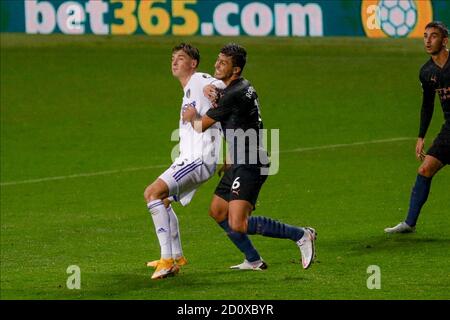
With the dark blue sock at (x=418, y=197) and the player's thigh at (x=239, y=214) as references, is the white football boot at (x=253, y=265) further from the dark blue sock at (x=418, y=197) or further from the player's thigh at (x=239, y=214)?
the dark blue sock at (x=418, y=197)

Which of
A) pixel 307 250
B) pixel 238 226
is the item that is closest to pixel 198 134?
pixel 238 226

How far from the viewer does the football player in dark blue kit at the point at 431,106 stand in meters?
14.2

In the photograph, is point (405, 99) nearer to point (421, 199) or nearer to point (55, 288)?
point (421, 199)

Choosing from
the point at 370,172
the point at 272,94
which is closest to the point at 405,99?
the point at 272,94

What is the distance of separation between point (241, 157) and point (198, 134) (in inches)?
24.0

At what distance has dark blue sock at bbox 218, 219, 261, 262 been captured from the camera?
40.5 ft

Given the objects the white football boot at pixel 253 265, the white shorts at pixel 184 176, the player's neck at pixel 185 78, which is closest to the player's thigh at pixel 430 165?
the white football boot at pixel 253 265

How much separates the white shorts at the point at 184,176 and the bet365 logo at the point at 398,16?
17.0 metres

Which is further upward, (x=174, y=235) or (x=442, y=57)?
(x=442, y=57)

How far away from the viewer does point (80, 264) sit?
43.4ft

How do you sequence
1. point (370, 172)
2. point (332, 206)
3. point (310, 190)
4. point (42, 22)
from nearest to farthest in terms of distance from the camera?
point (332, 206) < point (310, 190) < point (370, 172) < point (42, 22)

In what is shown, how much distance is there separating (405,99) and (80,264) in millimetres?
15694

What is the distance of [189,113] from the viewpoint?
12.4 m

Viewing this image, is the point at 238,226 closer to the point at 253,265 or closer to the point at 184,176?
the point at 253,265
